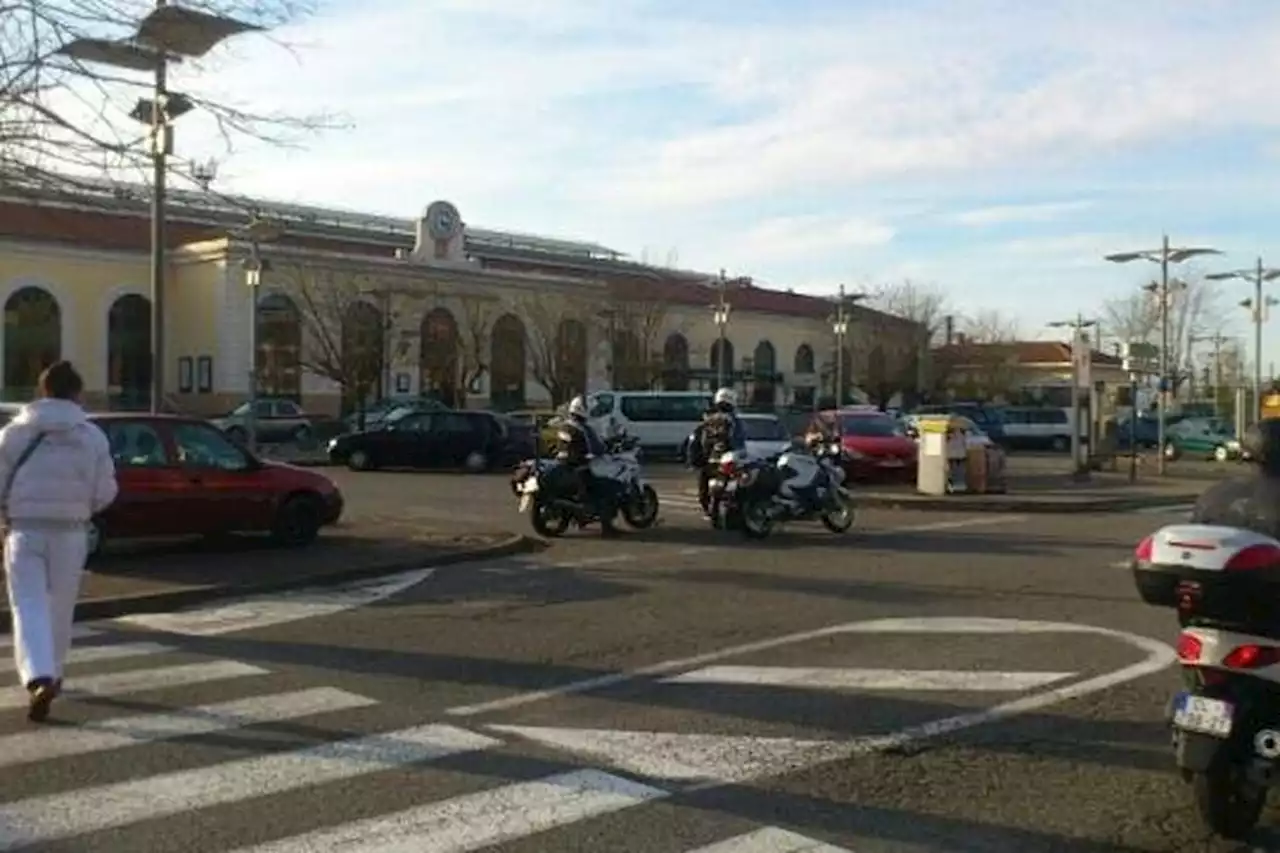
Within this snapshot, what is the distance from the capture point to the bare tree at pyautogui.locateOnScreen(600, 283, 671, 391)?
63.1 m

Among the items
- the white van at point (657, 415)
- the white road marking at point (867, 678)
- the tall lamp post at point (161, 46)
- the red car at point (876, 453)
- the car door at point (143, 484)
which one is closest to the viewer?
the white road marking at point (867, 678)

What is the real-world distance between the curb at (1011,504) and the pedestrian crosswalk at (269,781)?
54.5ft

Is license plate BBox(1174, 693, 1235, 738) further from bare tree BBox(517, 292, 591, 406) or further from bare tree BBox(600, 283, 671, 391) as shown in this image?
bare tree BBox(600, 283, 671, 391)

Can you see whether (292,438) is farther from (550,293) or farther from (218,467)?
(218,467)

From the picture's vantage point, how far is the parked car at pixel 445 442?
34.0 meters

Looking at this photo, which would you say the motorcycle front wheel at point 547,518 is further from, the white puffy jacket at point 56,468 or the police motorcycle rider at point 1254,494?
the police motorcycle rider at point 1254,494

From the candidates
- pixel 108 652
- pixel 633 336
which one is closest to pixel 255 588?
pixel 108 652

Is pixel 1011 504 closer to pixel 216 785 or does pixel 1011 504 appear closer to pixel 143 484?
pixel 143 484

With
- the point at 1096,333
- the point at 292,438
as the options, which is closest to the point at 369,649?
the point at 292,438

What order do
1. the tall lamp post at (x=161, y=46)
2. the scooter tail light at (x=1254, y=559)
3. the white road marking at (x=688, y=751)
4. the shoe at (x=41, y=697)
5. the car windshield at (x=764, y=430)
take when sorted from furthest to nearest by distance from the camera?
the car windshield at (x=764, y=430)
the tall lamp post at (x=161, y=46)
the shoe at (x=41, y=697)
the white road marking at (x=688, y=751)
the scooter tail light at (x=1254, y=559)

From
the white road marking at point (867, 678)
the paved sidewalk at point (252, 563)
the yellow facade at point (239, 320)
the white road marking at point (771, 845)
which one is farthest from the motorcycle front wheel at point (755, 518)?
the yellow facade at point (239, 320)

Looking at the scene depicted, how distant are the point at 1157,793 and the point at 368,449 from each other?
29483mm

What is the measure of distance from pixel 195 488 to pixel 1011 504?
44.8 feet

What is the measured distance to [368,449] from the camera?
3469 centimetres
